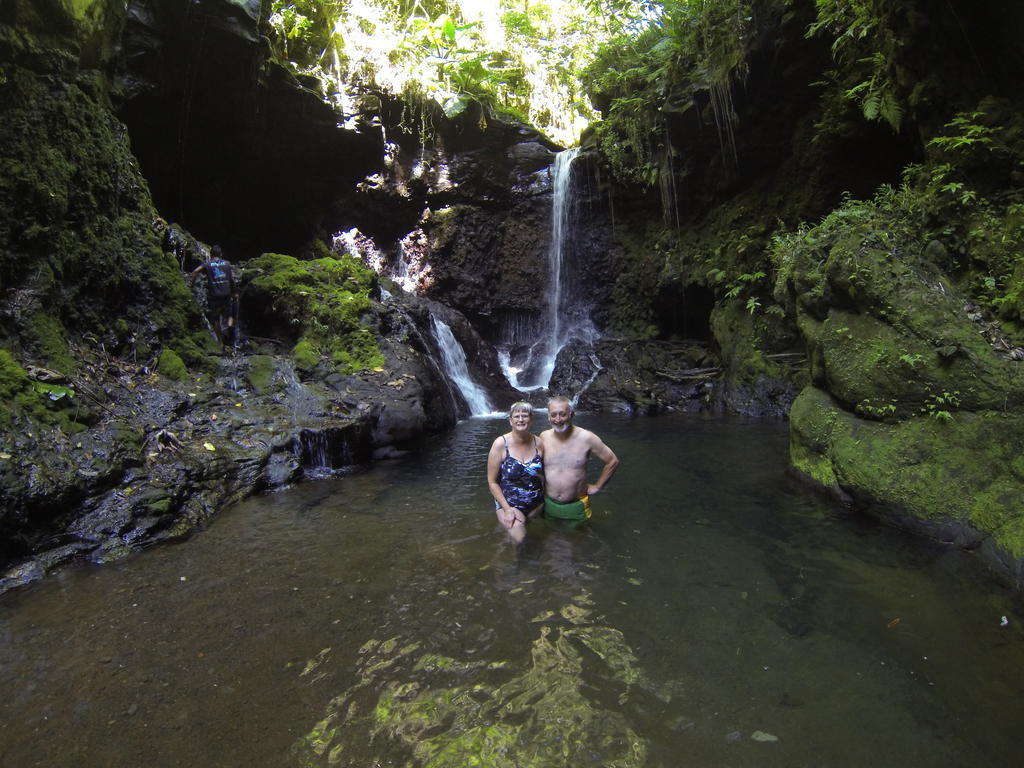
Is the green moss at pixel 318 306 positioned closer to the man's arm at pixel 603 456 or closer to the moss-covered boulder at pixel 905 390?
the man's arm at pixel 603 456

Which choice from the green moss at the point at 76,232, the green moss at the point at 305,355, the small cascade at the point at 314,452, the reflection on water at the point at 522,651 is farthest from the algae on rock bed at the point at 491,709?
the green moss at the point at 305,355

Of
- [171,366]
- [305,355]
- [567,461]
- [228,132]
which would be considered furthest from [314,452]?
[228,132]

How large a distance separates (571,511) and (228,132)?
45.4 ft

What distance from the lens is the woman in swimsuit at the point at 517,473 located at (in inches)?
185

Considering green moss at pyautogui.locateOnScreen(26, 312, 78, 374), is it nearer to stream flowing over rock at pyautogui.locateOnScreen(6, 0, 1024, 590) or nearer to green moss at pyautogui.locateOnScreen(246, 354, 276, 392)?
stream flowing over rock at pyautogui.locateOnScreen(6, 0, 1024, 590)

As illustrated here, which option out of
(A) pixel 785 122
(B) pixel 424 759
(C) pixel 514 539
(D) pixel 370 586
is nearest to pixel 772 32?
(A) pixel 785 122

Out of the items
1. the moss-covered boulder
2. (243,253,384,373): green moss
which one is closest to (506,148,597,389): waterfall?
(243,253,384,373): green moss

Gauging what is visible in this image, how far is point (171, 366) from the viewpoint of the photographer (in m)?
7.49

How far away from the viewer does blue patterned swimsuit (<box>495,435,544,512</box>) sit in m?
4.78

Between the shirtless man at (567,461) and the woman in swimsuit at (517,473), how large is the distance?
0.11 m

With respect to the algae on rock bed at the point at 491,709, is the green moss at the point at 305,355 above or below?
above

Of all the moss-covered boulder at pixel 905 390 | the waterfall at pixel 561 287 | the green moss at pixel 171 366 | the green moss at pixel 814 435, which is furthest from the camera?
the waterfall at pixel 561 287

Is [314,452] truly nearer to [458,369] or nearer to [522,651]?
[522,651]

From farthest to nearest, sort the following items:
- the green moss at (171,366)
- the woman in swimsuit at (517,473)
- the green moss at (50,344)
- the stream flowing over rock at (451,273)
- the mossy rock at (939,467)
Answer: the green moss at (171,366) → the green moss at (50,344) → the stream flowing over rock at (451,273) → the woman in swimsuit at (517,473) → the mossy rock at (939,467)
